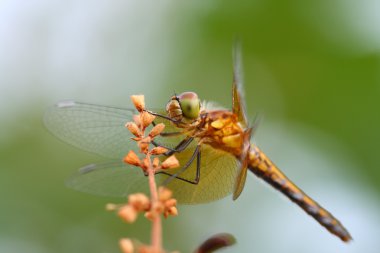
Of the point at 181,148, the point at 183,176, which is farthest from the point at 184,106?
the point at 183,176

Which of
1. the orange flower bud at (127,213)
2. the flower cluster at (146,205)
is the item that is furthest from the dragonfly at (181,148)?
the orange flower bud at (127,213)

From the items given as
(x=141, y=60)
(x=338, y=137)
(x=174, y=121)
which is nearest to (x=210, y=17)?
(x=338, y=137)

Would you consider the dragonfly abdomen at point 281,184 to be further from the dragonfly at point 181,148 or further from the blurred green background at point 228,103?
the blurred green background at point 228,103

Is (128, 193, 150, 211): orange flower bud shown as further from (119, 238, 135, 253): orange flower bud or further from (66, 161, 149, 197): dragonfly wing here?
(66, 161, 149, 197): dragonfly wing

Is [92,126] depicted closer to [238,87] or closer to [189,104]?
[189,104]

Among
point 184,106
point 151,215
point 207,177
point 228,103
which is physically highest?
point 151,215

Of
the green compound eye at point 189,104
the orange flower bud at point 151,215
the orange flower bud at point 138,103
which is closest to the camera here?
→ the orange flower bud at point 151,215

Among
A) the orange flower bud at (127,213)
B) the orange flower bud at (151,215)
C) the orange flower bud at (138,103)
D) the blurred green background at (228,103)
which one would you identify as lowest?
the blurred green background at (228,103)

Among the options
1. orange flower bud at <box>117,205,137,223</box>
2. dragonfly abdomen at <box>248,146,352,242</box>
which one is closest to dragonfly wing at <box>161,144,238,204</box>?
dragonfly abdomen at <box>248,146,352,242</box>
